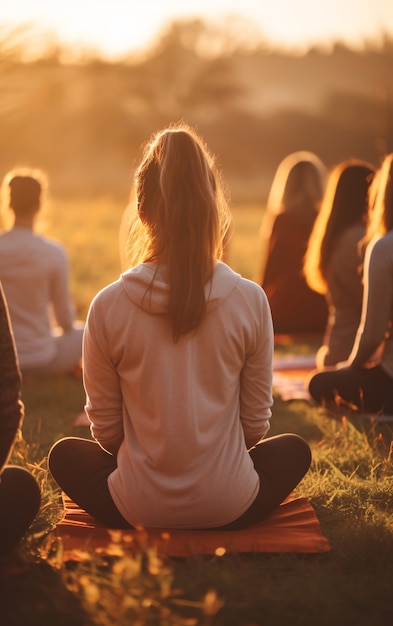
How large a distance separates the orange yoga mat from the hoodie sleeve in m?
0.32

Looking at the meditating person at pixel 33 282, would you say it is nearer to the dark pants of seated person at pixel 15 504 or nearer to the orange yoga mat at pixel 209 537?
the orange yoga mat at pixel 209 537

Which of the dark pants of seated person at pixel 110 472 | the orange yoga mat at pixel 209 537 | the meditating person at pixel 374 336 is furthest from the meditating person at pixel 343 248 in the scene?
the orange yoga mat at pixel 209 537

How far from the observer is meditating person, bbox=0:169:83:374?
5.29 m

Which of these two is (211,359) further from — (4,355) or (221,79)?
(221,79)

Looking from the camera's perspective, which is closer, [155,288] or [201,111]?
[155,288]

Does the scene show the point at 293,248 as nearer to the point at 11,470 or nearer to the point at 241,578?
the point at 11,470

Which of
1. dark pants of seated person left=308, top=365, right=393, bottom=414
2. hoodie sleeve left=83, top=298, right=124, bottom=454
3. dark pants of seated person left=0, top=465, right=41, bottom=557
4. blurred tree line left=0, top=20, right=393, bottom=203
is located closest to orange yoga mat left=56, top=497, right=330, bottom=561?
dark pants of seated person left=0, top=465, right=41, bottom=557

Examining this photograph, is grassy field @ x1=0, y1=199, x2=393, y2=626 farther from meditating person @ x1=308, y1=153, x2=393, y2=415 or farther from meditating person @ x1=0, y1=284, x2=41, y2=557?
meditating person @ x1=308, y1=153, x2=393, y2=415

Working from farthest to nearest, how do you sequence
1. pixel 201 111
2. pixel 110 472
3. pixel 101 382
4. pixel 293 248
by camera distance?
pixel 201 111 → pixel 293 248 → pixel 110 472 → pixel 101 382

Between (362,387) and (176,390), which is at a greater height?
(176,390)

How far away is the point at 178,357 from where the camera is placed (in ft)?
8.60

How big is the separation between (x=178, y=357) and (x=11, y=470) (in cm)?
69

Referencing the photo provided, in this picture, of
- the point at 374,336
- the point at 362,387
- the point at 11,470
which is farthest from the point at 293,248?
the point at 11,470

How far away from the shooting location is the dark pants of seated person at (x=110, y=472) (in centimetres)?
285
